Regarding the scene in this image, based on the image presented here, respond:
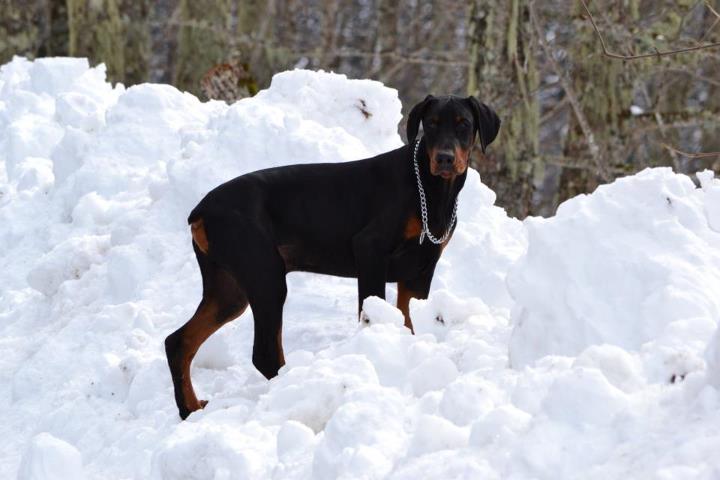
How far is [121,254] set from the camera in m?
7.30

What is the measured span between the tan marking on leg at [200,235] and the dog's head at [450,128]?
1.10 m

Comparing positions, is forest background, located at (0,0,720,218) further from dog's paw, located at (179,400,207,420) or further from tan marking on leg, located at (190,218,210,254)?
dog's paw, located at (179,400,207,420)

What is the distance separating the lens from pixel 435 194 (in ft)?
18.8

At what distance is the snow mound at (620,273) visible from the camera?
4434 mm

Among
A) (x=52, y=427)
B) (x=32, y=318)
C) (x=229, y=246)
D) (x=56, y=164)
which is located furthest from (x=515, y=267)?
(x=56, y=164)

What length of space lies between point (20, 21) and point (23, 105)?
4428 mm

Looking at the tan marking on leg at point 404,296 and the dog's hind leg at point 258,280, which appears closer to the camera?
the dog's hind leg at point 258,280

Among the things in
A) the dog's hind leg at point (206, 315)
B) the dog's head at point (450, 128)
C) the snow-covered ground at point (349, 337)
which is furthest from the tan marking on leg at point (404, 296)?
the dog's hind leg at point (206, 315)

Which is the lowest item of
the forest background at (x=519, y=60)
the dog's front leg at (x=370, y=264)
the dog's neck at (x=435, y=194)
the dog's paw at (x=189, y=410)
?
the forest background at (x=519, y=60)

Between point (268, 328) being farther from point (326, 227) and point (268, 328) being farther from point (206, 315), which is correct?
point (326, 227)

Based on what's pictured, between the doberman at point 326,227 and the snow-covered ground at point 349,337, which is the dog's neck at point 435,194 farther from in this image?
the snow-covered ground at point 349,337

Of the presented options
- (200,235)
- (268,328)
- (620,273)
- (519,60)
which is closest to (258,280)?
(268,328)

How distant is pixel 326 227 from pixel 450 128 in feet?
2.52

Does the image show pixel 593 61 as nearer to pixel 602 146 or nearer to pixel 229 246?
pixel 602 146
